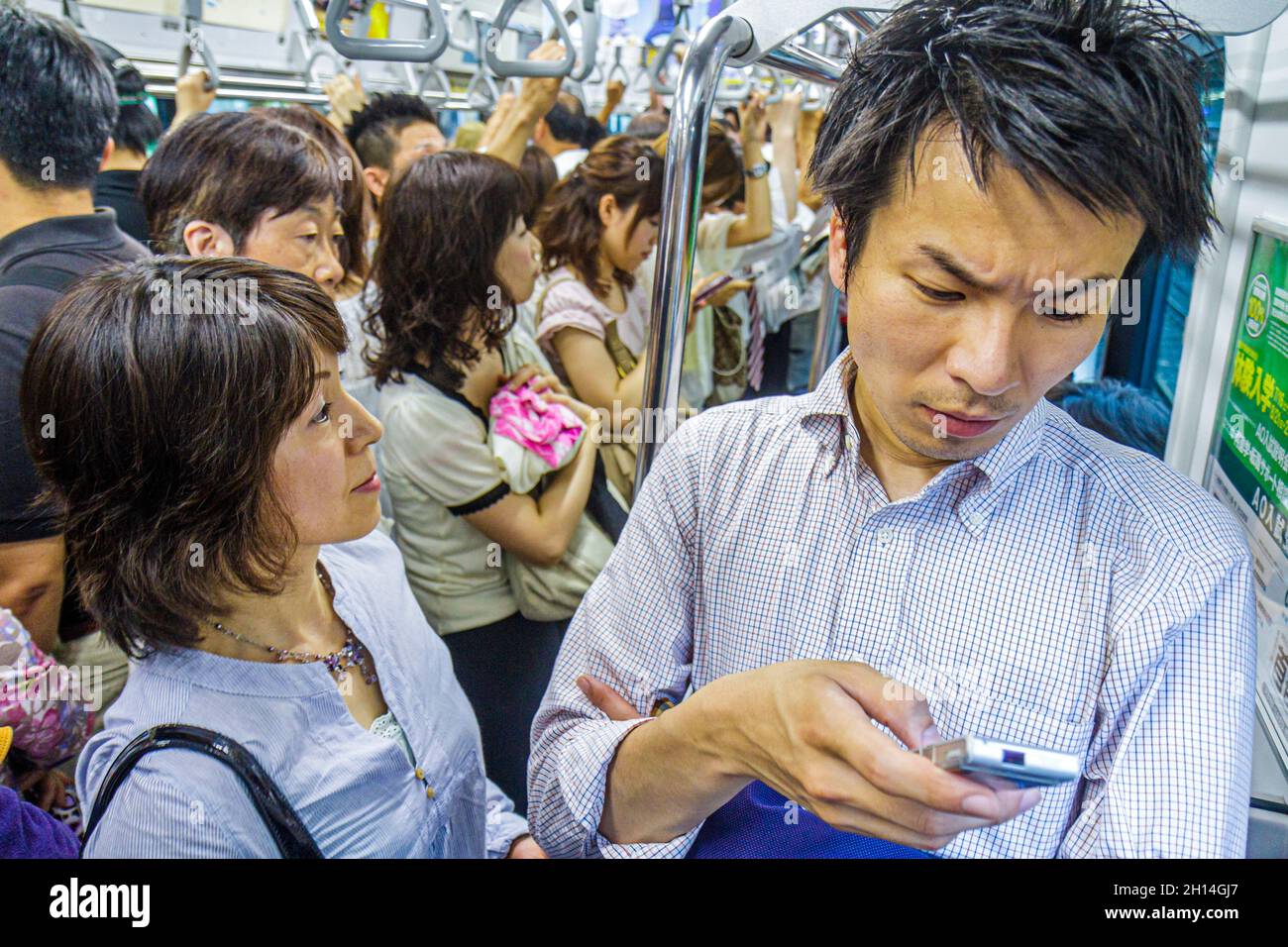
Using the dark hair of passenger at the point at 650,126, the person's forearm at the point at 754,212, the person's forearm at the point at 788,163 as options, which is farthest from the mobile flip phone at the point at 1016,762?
the person's forearm at the point at 788,163

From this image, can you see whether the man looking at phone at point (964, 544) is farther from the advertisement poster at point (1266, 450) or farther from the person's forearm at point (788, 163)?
the person's forearm at point (788, 163)

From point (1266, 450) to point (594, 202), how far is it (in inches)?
64.4

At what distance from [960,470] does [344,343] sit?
618mm

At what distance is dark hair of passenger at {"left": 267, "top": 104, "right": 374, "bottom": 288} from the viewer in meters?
1.64

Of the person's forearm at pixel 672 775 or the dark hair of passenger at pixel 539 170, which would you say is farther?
the dark hair of passenger at pixel 539 170

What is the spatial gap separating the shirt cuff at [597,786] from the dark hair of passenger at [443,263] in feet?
2.94

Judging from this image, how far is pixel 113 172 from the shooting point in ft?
6.16

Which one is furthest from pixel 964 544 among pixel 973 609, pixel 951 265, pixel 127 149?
pixel 127 149

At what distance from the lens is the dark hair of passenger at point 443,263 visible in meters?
1.61

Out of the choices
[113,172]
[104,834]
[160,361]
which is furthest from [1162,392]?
[113,172]

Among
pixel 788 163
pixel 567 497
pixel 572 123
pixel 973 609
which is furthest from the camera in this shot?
pixel 572 123

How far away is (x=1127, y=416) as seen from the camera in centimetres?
138

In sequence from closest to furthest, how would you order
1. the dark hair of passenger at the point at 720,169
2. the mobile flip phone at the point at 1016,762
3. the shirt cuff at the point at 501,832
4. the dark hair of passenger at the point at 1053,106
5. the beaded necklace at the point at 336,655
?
the mobile flip phone at the point at 1016,762
the dark hair of passenger at the point at 1053,106
the beaded necklace at the point at 336,655
the shirt cuff at the point at 501,832
the dark hair of passenger at the point at 720,169

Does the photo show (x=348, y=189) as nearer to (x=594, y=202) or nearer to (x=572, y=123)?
(x=594, y=202)
